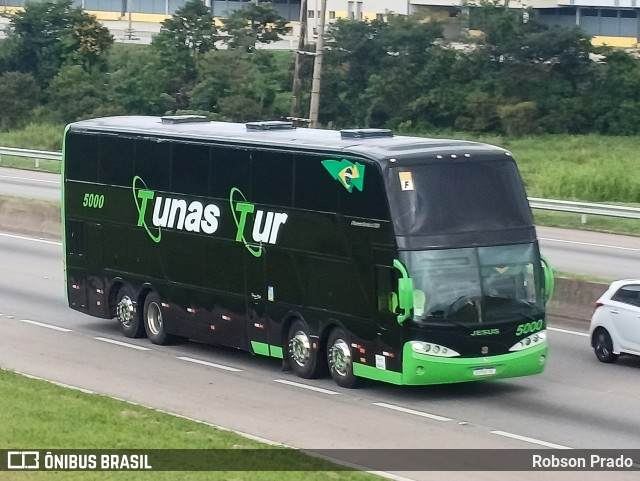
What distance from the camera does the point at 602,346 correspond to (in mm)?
20375

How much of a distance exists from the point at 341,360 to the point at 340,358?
0.03 meters

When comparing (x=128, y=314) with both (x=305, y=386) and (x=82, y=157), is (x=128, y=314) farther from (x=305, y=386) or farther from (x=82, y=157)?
(x=305, y=386)

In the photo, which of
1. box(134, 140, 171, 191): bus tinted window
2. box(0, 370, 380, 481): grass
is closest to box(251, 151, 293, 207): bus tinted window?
box(134, 140, 171, 191): bus tinted window

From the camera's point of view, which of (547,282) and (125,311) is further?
(125,311)

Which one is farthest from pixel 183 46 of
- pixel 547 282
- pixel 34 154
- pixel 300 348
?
pixel 547 282

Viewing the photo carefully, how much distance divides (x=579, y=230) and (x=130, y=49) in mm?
48083

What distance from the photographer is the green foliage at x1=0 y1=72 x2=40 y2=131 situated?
74.4 metres

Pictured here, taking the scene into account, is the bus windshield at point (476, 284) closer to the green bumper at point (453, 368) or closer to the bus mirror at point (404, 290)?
the bus mirror at point (404, 290)

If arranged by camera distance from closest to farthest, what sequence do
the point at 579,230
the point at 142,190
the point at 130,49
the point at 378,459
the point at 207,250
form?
the point at 378,459, the point at 207,250, the point at 142,190, the point at 579,230, the point at 130,49

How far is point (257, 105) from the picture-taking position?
7044 cm

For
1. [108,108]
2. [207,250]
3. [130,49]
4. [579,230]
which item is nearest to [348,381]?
[207,250]

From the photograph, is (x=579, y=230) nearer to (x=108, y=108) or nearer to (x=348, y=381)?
(x=348, y=381)

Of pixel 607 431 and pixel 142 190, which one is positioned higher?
pixel 142 190

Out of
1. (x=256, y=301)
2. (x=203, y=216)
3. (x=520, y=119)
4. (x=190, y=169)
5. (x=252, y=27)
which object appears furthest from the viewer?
(x=252, y=27)
